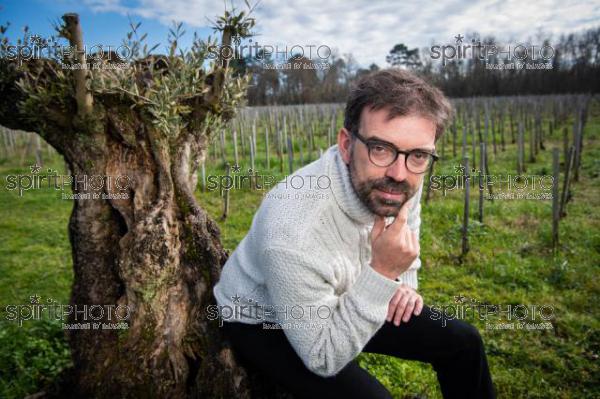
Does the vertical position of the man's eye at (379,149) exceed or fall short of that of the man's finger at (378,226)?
it exceeds it

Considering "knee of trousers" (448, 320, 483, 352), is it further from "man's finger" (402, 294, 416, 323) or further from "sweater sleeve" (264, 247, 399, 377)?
"sweater sleeve" (264, 247, 399, 377)

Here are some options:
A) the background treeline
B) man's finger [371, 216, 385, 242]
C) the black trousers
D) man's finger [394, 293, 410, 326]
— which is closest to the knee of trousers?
the black trousers

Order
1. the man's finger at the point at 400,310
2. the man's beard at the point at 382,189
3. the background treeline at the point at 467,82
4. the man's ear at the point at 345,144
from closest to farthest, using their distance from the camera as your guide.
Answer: the man's beard at the point at 382,189 → the man's ear at the point at 345,144 → the man's finger at the point at 400,310 → the background treeline at the point at 467,82

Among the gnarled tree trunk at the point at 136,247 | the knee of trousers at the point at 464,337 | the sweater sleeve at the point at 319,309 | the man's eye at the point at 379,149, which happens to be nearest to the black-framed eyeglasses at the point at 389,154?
the man's eye at the point at 379,149

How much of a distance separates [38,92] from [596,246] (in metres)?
7.59

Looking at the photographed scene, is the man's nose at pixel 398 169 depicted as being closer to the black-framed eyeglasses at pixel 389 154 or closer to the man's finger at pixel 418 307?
the black-framed eyeglasses at pixel 389 154

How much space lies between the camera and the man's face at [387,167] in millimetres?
1996

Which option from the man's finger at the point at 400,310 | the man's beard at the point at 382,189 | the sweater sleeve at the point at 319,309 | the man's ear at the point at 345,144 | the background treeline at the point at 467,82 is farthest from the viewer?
the background treeline at the point at 467,82

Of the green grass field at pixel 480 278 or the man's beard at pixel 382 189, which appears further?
the green grass field at pixel 480 278

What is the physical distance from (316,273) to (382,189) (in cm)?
59

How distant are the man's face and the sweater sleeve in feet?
1.32

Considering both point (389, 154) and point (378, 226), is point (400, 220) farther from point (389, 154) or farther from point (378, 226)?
point (389, 154)

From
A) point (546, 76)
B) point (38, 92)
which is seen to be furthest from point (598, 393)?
point (546, 76)

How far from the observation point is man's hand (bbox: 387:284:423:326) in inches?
92.3
